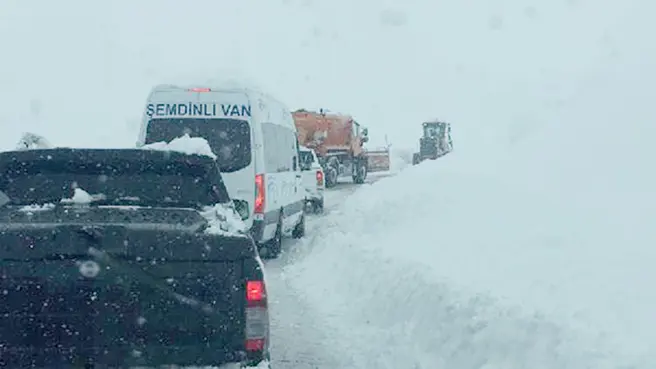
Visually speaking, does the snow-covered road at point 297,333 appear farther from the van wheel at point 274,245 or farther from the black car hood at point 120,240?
the black car hood at point 120,240

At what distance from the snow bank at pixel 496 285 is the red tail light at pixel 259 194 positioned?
3.57 feet

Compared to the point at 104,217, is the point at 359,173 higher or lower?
lower

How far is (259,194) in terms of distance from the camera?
41.2 ft

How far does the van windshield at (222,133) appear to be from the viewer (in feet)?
40.8

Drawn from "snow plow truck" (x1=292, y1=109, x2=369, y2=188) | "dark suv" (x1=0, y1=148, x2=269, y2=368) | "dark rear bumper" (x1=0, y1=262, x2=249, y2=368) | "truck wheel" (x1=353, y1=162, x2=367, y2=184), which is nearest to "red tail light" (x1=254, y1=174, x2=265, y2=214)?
"dark suv" (x1=0, y1=148, x2=269, y2=368)

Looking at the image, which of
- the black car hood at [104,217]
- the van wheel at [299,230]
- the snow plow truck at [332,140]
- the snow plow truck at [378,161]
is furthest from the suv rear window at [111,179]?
the snow plow truck at [378,161]

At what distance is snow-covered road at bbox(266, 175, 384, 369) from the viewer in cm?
803

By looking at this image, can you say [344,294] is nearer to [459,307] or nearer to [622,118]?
[459,307]

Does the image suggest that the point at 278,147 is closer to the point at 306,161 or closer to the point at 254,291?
the point at 306,161

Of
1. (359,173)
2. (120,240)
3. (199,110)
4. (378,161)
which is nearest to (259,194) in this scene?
(199,110)

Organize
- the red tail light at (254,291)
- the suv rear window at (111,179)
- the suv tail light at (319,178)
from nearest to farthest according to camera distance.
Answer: the red tail light at (254,291)
the suv rear window at (111,179)
the suv tail light at (319,178)

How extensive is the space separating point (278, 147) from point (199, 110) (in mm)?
2107

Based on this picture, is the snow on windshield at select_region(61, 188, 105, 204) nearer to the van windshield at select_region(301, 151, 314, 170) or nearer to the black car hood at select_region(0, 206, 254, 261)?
the black car hood at select_region(0, 206, 254, 261)

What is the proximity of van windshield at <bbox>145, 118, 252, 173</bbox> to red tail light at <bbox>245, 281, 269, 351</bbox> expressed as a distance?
798 centimetres
